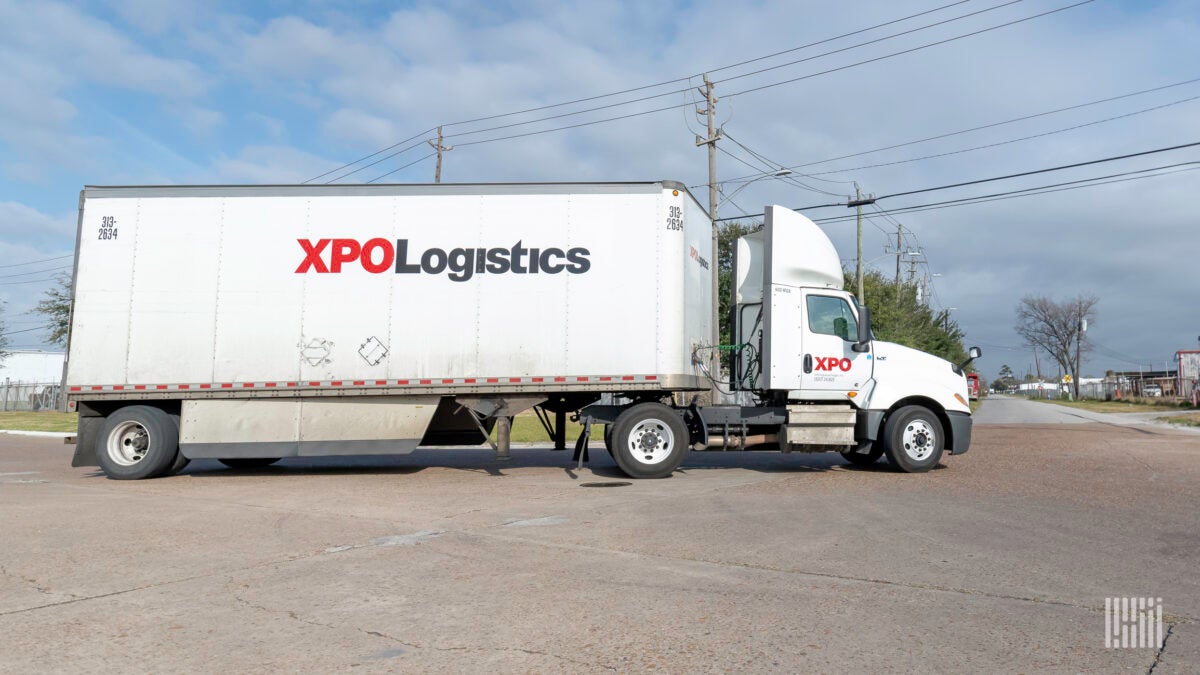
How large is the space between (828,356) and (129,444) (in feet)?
34.1

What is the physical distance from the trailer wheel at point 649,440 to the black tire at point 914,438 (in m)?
3.11

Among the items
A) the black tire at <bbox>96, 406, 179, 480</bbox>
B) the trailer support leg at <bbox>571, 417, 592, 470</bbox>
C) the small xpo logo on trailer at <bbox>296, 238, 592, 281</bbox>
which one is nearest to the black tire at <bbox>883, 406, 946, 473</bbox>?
the trailer support leg at <bbox>571, 417, 592, 470</bbox>

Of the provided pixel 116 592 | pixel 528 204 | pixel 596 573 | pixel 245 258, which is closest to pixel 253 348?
pixel 245 258

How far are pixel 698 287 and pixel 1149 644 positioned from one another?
8.46 metres

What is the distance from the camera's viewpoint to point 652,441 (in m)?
11.3

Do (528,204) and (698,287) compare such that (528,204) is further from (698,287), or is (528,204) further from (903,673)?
(903,673)

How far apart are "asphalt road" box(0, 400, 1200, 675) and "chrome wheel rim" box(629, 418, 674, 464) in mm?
679

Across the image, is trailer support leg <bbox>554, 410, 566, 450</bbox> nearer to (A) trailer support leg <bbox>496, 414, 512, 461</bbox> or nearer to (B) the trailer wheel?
(A) trailer support leg <bbox>496, 414, 512, 461</bbox>

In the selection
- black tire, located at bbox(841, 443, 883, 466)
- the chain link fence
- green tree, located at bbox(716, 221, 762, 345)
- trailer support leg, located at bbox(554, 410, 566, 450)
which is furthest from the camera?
the chain link fence

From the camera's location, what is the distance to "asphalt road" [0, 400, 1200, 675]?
3881 millimetres

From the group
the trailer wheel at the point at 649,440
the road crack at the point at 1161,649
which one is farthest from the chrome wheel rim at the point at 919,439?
the road crack at the point at 1161,649

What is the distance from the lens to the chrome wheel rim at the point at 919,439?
11555mm

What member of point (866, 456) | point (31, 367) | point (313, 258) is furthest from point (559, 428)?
point (31, 367)

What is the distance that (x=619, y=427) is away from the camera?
11.2 metres
